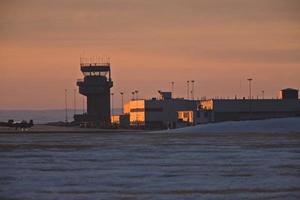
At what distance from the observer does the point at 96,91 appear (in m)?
164

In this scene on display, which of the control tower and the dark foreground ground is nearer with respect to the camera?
the dark foreground ground

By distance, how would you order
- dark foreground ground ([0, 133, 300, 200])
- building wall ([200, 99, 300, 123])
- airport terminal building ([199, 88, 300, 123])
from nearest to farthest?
dark foreground ground ([0, 133, 300, 200]), building wall ([200, 99, 300, 123]), airport terminal building ([199, 88, 300, 123])

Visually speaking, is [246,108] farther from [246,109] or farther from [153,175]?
[153,175]

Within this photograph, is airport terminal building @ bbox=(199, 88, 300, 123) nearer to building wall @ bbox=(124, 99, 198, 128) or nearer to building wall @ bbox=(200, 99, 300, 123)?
building wall @ bbox=(200, 99, 300, 123)

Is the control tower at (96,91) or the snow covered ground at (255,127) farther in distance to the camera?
the control tower at (96,91)

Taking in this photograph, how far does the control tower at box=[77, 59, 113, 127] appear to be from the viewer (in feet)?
539

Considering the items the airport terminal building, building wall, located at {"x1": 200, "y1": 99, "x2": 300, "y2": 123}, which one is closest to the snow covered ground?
building wall, located at {"x1": 200, "y1": 99, "x2": 300, "y2": 123}

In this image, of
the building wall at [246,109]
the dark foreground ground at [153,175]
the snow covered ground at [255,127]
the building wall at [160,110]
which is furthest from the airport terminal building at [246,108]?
the dark foreground ground at [153,175]

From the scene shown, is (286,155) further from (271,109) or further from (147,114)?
(147,114)

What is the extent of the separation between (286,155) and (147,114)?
372 ft

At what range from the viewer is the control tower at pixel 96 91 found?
539ft

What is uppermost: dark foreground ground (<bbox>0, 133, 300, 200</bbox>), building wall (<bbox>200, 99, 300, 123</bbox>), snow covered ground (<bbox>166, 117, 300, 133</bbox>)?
building wall (<bbox>200, 99, 300, 123</bbox>)

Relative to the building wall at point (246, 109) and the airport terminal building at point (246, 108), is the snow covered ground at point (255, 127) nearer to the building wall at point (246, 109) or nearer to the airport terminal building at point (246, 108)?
the building wall at point (246, 109)

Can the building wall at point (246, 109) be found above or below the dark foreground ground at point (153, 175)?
above
